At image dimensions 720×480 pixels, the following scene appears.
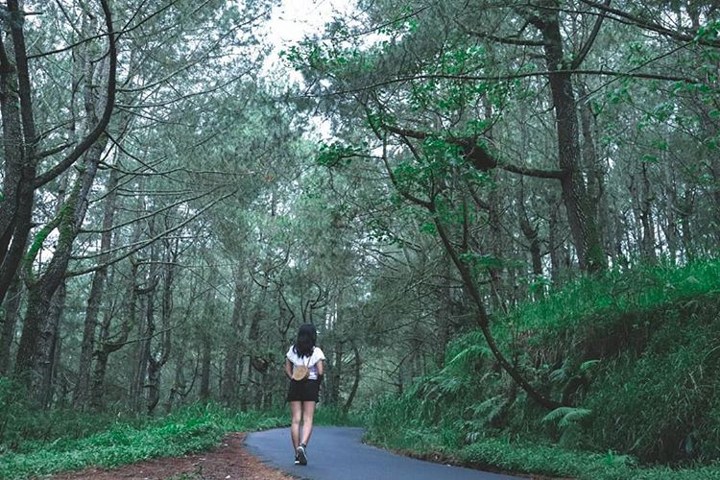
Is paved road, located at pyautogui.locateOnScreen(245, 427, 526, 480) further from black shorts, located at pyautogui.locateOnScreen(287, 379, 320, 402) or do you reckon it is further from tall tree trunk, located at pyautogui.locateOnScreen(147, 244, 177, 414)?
tall tree trunk, located at pyautogui.locateOnScreen(147, 244, 177, 414)

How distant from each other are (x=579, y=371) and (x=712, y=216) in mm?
13655

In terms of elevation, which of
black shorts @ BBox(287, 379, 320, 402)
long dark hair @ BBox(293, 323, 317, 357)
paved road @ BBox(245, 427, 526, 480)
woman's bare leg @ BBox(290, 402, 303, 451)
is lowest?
paved road @ BBox(245, 427, 526, 480)

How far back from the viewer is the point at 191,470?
6203 mm

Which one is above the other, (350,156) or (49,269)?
(350,156)

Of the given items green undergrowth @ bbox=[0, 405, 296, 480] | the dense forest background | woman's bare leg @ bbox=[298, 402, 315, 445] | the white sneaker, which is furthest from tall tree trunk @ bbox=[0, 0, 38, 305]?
the white sneaker

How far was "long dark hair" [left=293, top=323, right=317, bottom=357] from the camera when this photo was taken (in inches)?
280

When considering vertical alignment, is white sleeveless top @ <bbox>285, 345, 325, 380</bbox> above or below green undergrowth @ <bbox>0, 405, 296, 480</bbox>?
above

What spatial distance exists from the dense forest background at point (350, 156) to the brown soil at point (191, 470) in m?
2.43

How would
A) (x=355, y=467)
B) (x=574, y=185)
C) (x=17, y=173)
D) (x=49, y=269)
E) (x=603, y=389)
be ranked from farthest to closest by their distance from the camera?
1. (x=574, y=185)
2. (x=49, y=269)
3. (x=603, y=389)
4. (x=17, y=173)
5. (x=355, y=467)

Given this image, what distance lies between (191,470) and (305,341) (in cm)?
192

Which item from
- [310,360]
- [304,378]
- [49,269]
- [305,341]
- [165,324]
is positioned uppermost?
[49,269]

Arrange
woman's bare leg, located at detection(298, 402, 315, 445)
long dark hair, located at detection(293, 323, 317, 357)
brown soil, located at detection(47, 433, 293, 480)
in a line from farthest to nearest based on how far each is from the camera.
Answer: long dark hair, located at detection(293, 323, 317, 357) → woman's bare leg, located at detection(298, 402, 315, 445) → brown soil, located at detection(47, 433, 293, 480)

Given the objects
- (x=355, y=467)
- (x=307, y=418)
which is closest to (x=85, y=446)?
(x=307, y=418)

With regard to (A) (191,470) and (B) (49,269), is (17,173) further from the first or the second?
(B) (49,269)
